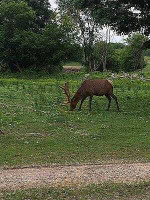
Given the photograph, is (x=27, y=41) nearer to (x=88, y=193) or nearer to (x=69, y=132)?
(x=69, y=132)

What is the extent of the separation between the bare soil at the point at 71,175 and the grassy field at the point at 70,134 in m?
0.47

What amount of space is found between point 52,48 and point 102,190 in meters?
41.7

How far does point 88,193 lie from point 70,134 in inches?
275

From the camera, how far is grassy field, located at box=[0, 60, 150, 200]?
12.5m

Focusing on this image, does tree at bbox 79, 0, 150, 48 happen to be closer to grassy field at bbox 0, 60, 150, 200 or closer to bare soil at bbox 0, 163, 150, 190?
grassy field at bbox 0, 60, 150, 200

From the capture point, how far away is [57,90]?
104 ft

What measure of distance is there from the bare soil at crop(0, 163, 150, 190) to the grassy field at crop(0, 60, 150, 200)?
A: 47cm

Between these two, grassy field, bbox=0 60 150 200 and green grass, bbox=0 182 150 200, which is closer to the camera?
green grass, bbox=0 182 150 200

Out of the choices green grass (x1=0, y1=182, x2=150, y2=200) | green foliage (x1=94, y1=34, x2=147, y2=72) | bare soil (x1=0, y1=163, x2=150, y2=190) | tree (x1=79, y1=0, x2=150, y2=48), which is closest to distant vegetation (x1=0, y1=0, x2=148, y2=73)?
green foliage (x1=94, y1=34, x2=147, y2=72)

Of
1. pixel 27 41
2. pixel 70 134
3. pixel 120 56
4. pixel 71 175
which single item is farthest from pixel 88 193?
pixel 120 56

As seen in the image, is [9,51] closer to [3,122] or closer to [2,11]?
[2,11]

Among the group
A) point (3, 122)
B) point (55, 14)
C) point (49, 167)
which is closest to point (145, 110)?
point (3, 122)

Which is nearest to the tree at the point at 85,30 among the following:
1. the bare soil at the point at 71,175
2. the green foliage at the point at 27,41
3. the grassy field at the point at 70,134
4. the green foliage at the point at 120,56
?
the green foliage at the point at 120,56

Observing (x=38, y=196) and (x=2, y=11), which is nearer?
(x=38, y=196)
